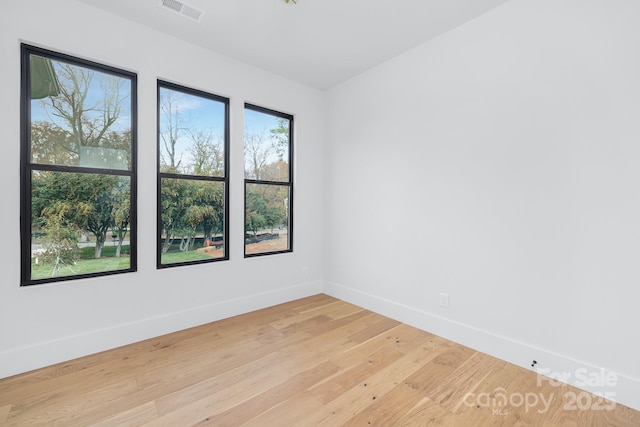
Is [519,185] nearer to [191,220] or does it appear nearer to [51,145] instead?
[191,220]

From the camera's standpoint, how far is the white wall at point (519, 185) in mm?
1877

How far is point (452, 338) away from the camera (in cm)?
268

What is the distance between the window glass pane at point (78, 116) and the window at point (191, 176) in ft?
1.08

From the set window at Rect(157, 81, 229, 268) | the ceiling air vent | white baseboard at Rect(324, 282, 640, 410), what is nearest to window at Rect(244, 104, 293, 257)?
window at Rect(157, 81, 229, 268)

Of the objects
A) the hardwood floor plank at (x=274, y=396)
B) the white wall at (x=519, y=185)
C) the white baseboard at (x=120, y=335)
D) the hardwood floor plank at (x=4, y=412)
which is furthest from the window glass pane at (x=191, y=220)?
the white wall at (x=519, y=185)

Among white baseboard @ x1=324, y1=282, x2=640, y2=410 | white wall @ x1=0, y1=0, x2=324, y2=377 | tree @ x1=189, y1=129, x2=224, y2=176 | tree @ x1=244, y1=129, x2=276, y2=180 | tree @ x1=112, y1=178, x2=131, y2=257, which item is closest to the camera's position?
white baseboard @ x1=324, y1=282, x2=640, y2=410

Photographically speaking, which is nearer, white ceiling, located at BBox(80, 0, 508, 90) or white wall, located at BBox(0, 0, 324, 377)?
white wall, located at BBox(0, 0, 324, 377)

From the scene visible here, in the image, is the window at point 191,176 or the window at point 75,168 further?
the window at point 191,176

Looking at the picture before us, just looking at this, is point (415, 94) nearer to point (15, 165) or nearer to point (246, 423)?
point (246, 423)

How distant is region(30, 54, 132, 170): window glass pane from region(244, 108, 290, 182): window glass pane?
1.23 metres

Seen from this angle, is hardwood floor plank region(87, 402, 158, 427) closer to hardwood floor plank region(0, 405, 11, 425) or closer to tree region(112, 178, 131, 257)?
hardwood floor plank region(0, 405, 11, 425)

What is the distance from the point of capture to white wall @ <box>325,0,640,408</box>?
1877 mm

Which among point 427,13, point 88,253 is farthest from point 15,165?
point 427,13

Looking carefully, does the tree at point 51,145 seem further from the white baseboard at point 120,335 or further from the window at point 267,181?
the window at point 267,181
